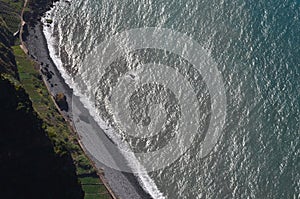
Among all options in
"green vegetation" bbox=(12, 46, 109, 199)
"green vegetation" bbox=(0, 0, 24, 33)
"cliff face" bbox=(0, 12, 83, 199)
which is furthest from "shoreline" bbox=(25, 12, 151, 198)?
"cliff face" bbox=(0, 12, 83, 199)

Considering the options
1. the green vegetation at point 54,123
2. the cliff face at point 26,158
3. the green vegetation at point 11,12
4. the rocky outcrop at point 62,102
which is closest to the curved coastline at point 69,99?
the rocky outcrop at point 62,102

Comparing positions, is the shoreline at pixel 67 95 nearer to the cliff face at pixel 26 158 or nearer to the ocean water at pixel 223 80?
the ocean water at pixel 223 80

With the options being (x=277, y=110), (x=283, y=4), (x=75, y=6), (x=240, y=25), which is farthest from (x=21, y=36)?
(x=283, y=4)

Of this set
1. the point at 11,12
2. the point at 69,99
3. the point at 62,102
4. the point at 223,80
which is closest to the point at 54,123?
the point at 62,102

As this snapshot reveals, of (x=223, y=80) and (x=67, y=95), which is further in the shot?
(x=223, y=80)

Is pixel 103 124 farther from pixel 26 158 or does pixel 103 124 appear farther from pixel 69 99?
pixel 26 158
